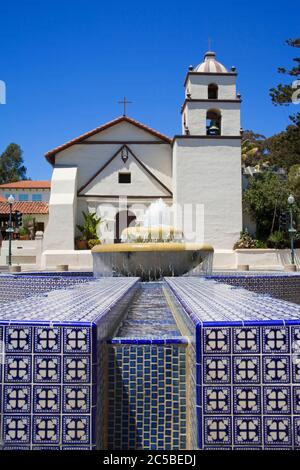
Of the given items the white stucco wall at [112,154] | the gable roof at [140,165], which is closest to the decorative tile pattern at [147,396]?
the gable roof at [140,165]

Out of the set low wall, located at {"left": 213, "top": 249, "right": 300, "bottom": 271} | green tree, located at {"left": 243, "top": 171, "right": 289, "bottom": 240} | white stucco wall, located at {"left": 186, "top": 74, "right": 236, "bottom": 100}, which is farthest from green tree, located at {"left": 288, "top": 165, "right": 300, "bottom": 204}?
white stucco wall, located at {"left": 186, "top": 74, "right": 236, "bottom": 100}

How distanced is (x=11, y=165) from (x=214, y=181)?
4877 cm

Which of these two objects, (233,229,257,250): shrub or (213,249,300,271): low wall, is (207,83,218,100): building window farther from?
(213,249,300,271): low wall

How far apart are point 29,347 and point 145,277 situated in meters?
6.48

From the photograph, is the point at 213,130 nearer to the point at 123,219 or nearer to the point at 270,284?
the point at 123,219

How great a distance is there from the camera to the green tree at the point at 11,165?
65312 mm

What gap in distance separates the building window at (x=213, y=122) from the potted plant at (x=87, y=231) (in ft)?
23.4

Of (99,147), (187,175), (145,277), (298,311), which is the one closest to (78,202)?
(99,147)

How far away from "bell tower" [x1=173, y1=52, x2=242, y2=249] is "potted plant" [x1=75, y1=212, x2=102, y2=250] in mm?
4297

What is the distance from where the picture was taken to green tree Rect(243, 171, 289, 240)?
23703 mm

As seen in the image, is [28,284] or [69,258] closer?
[28,284]

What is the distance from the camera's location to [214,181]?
923 inches

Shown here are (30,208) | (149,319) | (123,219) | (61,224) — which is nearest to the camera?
(149,319)

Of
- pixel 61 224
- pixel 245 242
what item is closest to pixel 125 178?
pixel 61 224
